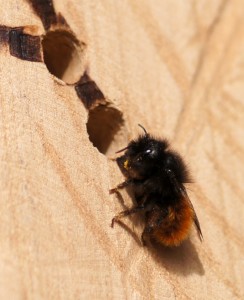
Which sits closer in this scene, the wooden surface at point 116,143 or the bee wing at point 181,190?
the wooden surface at point 116,143

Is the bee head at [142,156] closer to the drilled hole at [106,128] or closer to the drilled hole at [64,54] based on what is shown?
the drilled hole at [106,128]

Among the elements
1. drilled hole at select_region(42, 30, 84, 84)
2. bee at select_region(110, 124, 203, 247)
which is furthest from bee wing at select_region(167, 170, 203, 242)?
drilled hole at select_region(42, 30, 84, 84)

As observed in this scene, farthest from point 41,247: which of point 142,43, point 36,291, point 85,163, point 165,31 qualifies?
point 165,31

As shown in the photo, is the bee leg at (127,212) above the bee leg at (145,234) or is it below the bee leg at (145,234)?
above

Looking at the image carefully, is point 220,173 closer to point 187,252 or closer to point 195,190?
point 195,190

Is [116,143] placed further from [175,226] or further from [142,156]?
[175,226]

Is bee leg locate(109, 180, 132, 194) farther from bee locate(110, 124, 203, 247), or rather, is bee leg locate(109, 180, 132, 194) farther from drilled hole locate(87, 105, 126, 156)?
drilled hole locate(87, 105, 126, 156)

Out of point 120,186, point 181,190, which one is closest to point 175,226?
point 181,190

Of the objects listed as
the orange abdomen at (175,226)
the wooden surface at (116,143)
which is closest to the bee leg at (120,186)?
the wooden surface at (116,143)
